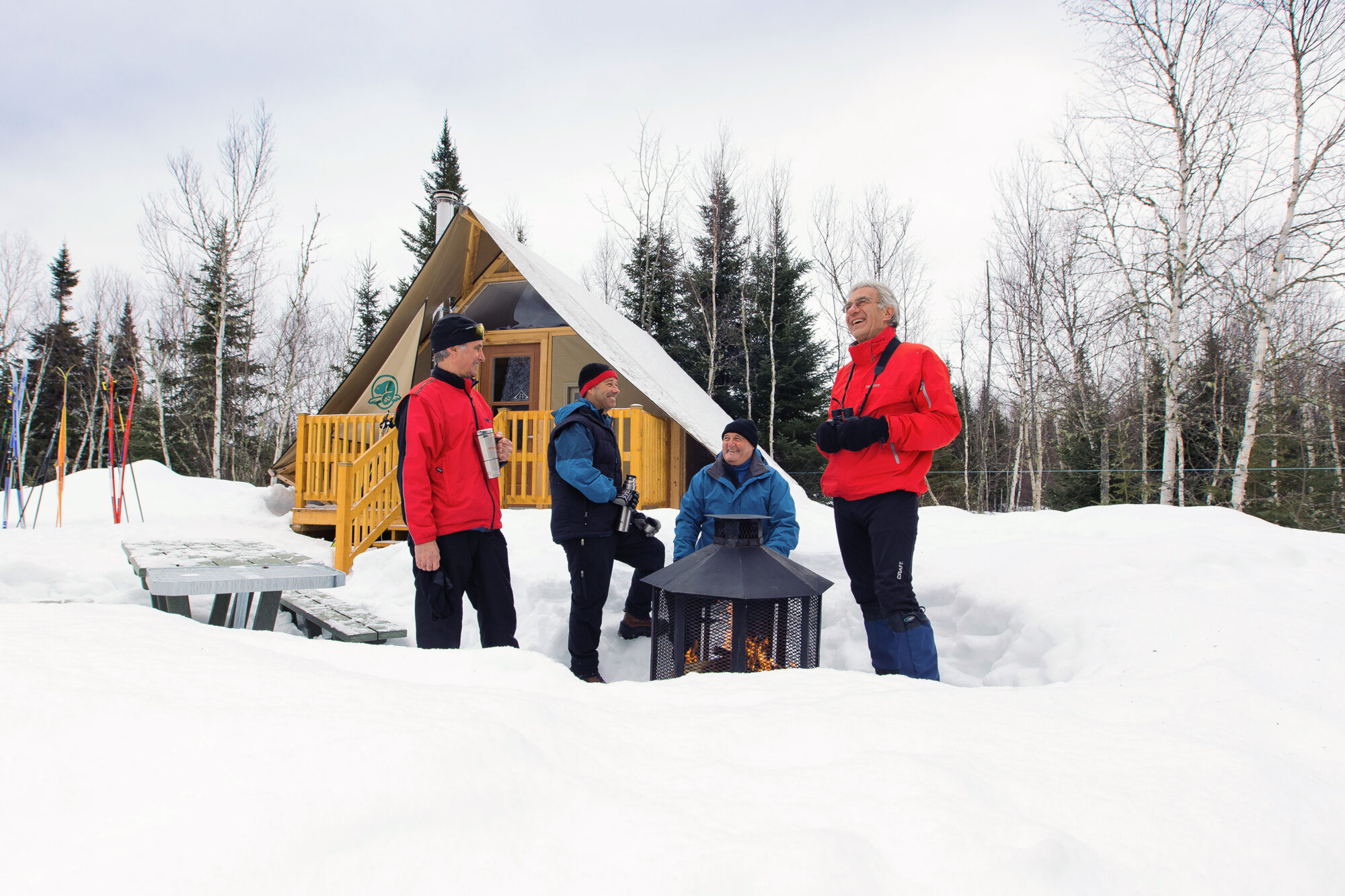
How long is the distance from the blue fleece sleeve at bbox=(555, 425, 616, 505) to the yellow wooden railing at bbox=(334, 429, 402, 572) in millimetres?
2739

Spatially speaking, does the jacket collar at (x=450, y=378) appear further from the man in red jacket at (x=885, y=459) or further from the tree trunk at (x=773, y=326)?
the tree trunk at (x=773, y=326)

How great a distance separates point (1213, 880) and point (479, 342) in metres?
3.15

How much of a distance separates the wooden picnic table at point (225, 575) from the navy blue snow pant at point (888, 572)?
2305 mm

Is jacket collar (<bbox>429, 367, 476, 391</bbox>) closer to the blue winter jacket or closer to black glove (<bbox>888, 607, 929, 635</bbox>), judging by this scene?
the blue winter jacket

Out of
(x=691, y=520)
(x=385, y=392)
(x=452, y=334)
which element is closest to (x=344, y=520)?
(x=385, y=392)

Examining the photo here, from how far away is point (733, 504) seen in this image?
354 centimetres

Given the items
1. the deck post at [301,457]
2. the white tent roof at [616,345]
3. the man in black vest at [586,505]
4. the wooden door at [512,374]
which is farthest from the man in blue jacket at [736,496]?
the wooden door at [512,374]

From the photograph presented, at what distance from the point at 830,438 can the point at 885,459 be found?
0.24 meters

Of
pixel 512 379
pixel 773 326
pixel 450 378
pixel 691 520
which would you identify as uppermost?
pixel 773 326

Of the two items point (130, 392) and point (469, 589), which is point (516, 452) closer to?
point (469, 589)

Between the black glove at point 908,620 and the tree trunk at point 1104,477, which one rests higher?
the tree trunk at point 1104,477

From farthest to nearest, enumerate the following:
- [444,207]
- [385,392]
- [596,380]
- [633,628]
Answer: [444,207] < [385,392] < [633,628] < [596,380]

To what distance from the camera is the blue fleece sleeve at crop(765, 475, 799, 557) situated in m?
3.42

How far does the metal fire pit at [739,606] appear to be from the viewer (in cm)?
281
